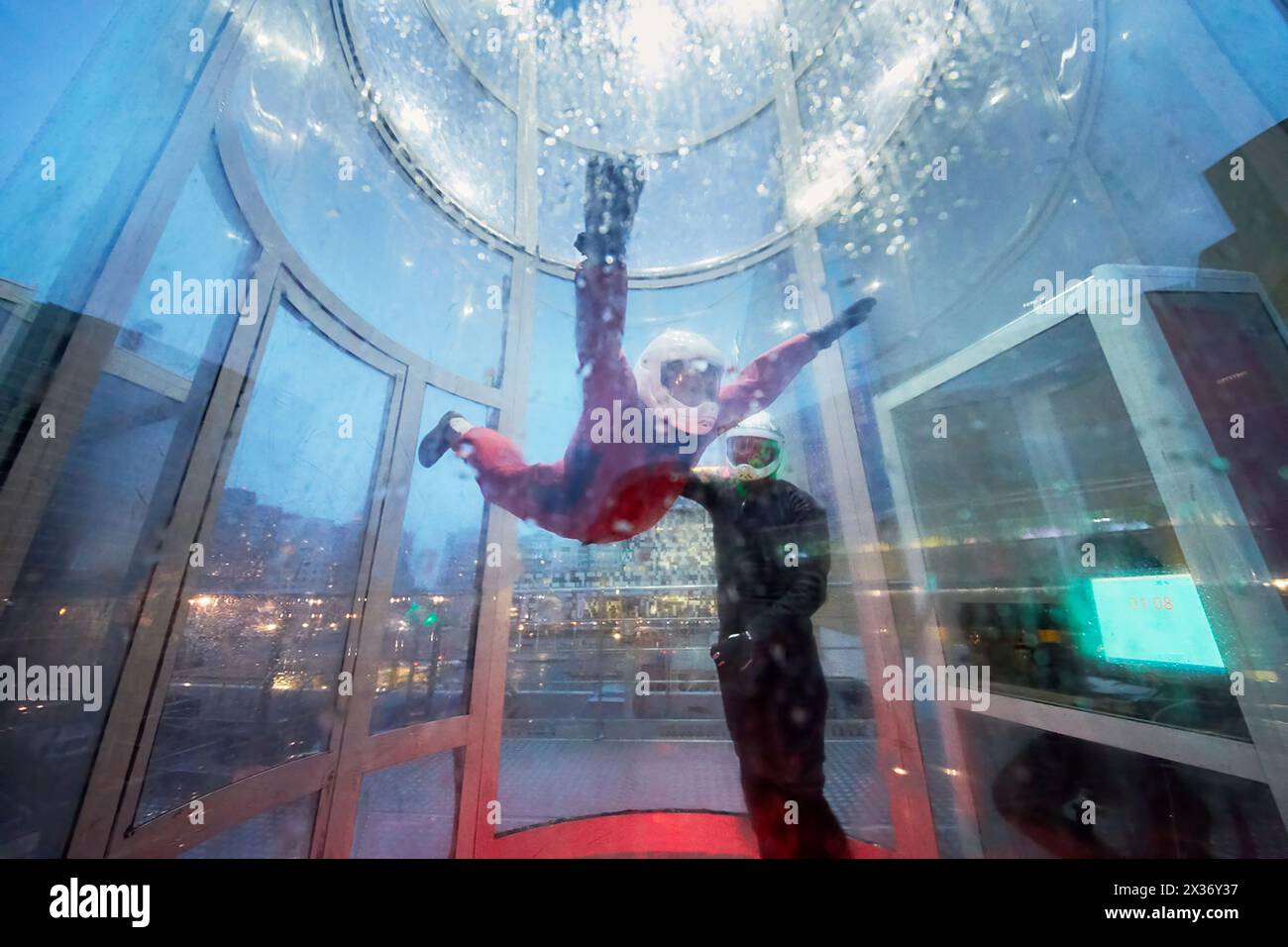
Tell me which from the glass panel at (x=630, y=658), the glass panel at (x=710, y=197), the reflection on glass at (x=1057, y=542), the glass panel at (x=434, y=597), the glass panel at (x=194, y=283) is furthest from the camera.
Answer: the glass panel at (x=710, y=197)

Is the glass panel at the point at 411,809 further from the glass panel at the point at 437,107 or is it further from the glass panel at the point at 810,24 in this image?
the glass panel at the point at 810,24

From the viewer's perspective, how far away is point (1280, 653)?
66cm

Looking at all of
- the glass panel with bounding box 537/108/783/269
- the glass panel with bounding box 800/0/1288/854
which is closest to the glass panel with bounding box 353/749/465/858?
the glass panel with bounding box 800/0/1288/854

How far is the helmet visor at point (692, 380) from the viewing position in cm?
116

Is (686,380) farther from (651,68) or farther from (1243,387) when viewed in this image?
(651,68)

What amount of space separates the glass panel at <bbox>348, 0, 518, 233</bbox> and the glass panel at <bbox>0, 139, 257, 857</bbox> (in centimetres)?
76

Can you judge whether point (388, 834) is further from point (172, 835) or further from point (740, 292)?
point (740, 292)

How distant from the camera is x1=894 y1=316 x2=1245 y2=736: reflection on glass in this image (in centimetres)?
81

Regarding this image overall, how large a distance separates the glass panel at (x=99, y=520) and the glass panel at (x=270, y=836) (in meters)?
0.28

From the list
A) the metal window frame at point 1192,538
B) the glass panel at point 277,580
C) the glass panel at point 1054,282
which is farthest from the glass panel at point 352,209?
the metal window frame at point 1192,538

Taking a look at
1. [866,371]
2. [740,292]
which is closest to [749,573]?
[866,371]

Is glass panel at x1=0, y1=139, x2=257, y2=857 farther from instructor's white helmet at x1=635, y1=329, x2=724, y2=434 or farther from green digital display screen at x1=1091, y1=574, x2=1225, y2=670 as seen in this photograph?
green digital display screen at x1=1091, y1=574, x2=1225, y2=670
